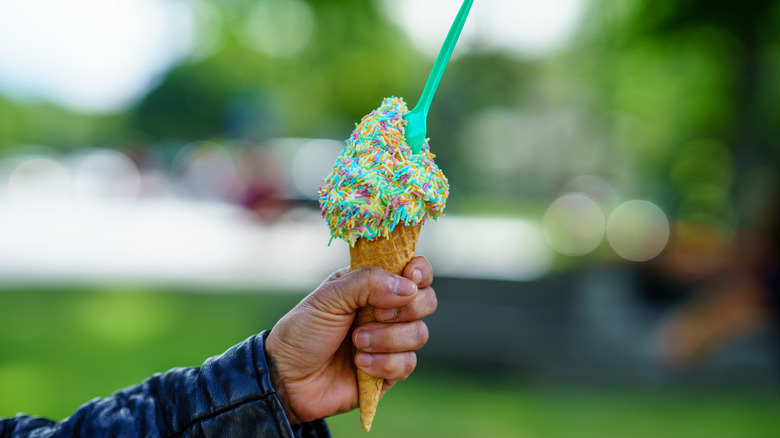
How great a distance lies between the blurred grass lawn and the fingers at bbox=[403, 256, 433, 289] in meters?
3.58

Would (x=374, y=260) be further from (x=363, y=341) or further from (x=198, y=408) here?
(x=198, y=408)

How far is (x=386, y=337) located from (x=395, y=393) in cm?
443

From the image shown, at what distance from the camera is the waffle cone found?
72.9 inches

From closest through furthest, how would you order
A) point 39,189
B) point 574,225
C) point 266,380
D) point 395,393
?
point 266,380, point 395,393, point 574,225, point 39,189

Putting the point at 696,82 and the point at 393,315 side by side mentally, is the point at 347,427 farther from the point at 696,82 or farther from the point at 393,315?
the point at 696,82

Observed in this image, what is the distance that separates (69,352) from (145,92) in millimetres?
44428

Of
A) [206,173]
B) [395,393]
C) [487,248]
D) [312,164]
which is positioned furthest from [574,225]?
[206,173]

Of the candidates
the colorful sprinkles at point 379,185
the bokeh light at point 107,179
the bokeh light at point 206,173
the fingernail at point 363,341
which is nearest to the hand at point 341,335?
the fingernail at point 363,341

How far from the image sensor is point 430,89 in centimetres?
180

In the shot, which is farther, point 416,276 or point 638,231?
point 638,231

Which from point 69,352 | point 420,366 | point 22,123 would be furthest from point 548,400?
point 22,123

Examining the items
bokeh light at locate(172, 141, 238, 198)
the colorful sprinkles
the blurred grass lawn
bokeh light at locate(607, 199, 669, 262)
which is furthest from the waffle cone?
bokeh light at locate(172, 141, 238, 198)

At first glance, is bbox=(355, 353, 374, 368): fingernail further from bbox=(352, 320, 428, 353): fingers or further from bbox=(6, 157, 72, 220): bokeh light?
bbox=(6, 157, 72, 220): bokeh light

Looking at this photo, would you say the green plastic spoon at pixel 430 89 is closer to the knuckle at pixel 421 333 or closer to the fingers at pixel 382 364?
the knuckle at pixel 421 333
